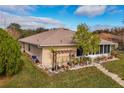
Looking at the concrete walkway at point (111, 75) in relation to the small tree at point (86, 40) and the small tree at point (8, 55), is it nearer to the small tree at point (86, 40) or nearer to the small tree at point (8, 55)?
the small tree at point (86, 40)

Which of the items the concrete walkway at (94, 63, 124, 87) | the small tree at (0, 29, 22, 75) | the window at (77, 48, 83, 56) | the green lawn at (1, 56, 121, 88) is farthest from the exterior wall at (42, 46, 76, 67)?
the small tree at (0, 29, 22, 75)

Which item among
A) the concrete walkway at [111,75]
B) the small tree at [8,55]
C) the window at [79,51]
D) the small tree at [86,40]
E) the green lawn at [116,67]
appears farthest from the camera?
the window at [79,51]

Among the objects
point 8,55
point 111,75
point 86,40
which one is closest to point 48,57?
point 86,40

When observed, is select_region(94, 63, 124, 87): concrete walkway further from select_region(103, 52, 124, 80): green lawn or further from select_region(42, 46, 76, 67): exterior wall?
select_region(42, 46, 76, 67): exterior wall

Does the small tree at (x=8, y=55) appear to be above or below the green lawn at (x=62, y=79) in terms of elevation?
above

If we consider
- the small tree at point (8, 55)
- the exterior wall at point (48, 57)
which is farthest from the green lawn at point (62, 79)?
the exterior wall at point (48, 57)

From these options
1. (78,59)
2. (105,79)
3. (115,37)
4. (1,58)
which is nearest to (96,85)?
(105,79)
